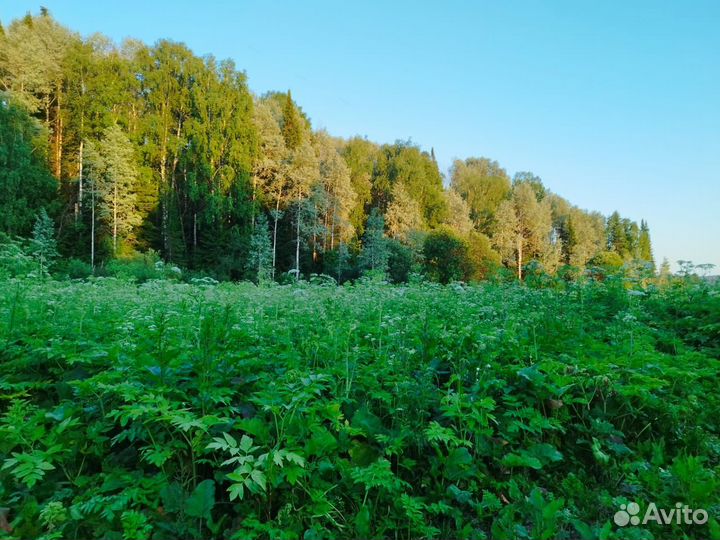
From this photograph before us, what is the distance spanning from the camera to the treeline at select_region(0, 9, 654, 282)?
22.5m

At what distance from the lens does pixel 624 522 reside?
214 cm

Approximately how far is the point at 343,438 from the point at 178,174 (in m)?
28.3

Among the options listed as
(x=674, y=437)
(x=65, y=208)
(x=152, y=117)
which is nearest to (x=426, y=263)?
(x=152, y=117)

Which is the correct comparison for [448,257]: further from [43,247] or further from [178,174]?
[43,247]

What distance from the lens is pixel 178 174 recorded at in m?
27.3

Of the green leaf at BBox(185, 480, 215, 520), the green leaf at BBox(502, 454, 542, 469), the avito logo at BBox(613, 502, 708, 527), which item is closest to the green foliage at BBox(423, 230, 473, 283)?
the green leaf at BBox(502, 454, 542, 469)

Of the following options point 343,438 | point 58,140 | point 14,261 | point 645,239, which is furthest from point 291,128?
point 645,239

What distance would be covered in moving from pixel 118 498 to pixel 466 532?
168 cm

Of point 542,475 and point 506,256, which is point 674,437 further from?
point 506,256

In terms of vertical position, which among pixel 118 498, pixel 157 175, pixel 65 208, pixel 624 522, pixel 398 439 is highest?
pixel 157 175

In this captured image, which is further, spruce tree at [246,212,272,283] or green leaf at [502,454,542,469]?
spruce tree at [246,212,272,283]

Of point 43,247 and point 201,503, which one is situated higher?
point 43,247

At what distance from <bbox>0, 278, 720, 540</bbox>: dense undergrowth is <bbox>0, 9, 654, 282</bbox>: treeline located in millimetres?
17081

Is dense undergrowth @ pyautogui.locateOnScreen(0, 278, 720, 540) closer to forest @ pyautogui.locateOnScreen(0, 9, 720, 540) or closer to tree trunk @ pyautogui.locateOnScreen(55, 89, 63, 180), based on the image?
forest @ pyautogui.locateOnScreen(0, 9, 720, 540)
